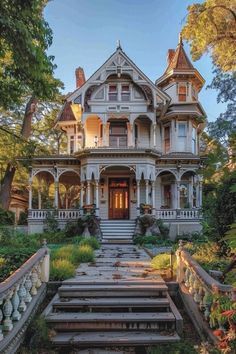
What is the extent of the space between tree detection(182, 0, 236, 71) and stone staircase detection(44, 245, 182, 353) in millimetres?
14191

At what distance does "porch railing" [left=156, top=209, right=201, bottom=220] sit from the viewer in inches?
879

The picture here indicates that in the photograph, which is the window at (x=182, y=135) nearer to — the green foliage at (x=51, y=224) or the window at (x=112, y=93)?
the window at (x=112, y=93)

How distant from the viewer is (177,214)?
73.3 ft

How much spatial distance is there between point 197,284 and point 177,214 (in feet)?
53.4

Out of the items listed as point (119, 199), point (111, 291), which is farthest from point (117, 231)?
point (111, 291)

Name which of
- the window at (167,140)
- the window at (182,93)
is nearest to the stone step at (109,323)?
the window at (167,140)

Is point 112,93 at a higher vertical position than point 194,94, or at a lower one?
lower

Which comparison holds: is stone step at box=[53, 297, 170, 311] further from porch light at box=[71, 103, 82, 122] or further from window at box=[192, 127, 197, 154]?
porch light at box=[71, 103, 82, 122]

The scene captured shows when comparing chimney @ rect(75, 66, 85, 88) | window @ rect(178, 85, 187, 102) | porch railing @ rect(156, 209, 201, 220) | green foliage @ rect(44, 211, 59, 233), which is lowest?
green foliage @ rect(44, 211, 59, 233)

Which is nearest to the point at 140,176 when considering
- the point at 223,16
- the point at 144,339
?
the point at 223,16

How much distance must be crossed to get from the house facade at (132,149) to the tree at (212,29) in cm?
520

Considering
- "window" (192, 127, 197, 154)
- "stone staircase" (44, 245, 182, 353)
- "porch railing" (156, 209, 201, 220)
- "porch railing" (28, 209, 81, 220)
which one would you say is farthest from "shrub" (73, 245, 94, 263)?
"window" (192, 127, 197, 154)

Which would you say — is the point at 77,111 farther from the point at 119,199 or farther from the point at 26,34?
the point at 26,34

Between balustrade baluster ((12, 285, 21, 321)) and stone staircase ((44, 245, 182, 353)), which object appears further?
stone staircase ((44, 245, 182, 353))
